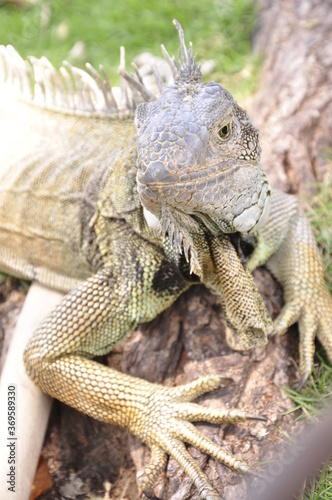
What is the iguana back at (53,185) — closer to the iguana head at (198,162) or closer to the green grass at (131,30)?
the iguana head at (198,162)

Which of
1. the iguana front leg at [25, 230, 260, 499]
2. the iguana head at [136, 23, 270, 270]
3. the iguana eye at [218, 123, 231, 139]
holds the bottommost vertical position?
the iguana front leg at [25, 230, 260, 499]

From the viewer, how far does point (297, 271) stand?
354 cm

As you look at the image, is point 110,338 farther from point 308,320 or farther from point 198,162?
point 198,162

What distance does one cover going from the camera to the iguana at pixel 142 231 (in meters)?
2.54

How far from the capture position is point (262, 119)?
4914 millimetres

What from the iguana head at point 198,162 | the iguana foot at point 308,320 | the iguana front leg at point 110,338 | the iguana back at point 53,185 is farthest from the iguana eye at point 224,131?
the iguana foot at point 308,320

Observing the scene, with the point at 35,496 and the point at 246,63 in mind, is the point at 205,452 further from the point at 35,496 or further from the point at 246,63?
the point at 246,63

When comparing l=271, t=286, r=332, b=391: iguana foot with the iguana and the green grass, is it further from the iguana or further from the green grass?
the green grass

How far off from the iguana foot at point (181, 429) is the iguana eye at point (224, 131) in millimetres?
1253

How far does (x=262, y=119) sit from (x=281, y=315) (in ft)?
7.02

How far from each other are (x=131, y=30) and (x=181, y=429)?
517 centimetres

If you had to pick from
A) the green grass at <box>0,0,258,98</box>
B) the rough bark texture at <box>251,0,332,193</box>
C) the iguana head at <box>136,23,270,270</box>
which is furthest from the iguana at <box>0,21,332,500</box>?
the green grass at <box>0,0,258,98</box>

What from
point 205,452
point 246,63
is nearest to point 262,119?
point 246,63

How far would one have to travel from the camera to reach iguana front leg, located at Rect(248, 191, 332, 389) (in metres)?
3.32
